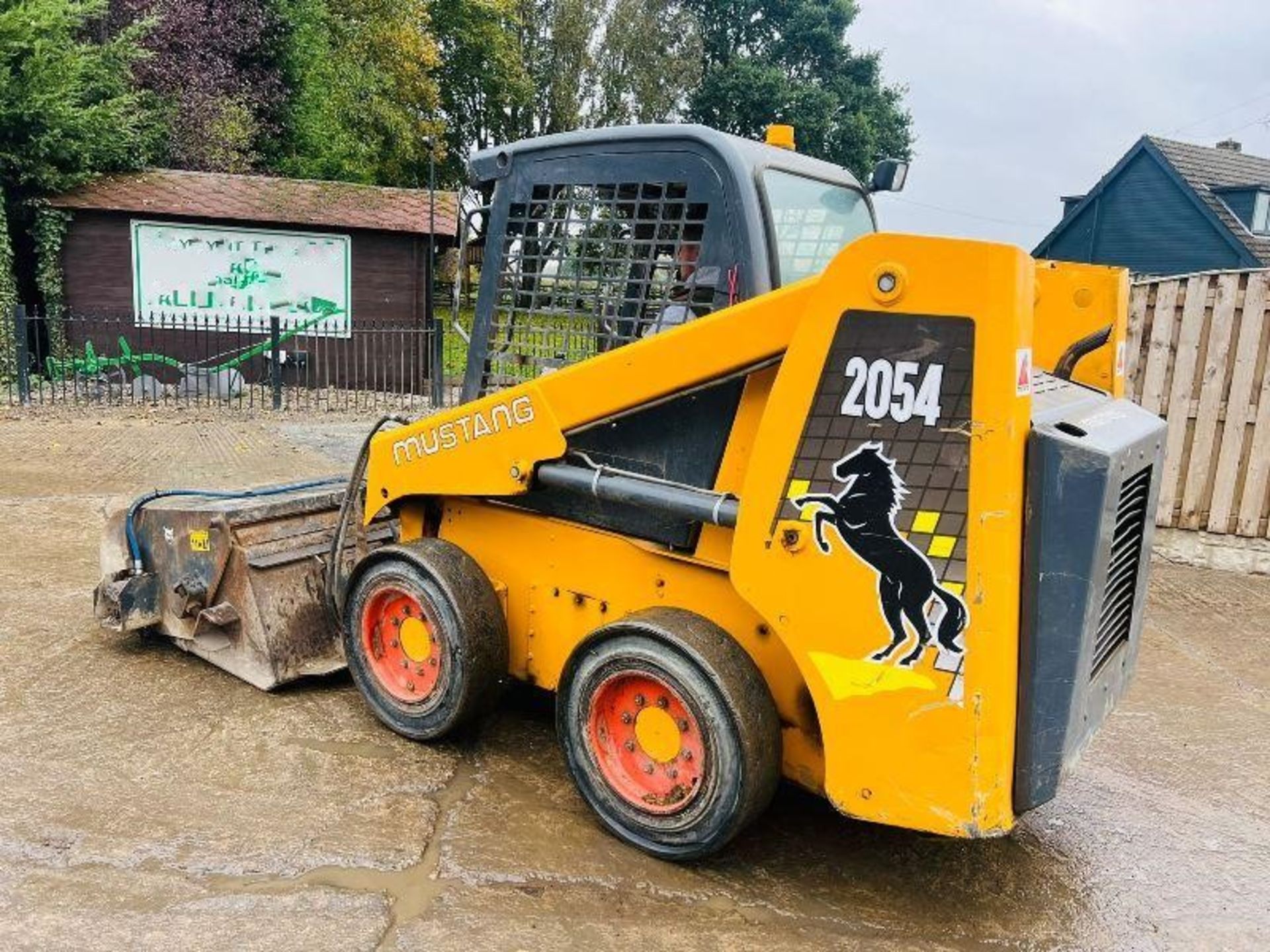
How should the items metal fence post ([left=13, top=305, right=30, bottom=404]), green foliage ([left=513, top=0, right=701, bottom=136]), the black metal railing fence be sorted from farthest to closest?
1. green foliage ([left=513, top=0, right=701, bottom=136])
2. the black metal railing fence
3. metal fence post ([left=13, top=305, right=30, bottom=404])

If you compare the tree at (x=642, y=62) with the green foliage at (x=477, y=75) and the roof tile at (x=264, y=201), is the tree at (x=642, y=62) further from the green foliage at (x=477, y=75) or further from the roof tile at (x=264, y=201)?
the roof tile at (x=264, y=201)

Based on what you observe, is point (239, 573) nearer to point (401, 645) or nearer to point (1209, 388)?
point (401, 645)

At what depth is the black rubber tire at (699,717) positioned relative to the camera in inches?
107

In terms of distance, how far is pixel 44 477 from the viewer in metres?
8.18

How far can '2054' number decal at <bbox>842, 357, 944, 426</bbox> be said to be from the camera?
95.7 inches

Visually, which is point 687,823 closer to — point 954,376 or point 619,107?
point 954,376

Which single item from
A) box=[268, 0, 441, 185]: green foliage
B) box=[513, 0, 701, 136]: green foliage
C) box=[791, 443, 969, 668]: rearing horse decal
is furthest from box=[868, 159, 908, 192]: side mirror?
box=[513, 0, 701, 136]: green foliage

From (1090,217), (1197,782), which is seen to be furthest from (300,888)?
(1090,217)

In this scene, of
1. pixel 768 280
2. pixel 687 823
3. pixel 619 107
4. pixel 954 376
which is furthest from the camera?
pixel 619 107

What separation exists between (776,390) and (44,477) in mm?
7497

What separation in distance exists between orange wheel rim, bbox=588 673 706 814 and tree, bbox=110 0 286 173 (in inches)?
624

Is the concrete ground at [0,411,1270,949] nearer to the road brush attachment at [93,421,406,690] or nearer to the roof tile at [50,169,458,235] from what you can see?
the road brush attachment at [93,421,406,690]

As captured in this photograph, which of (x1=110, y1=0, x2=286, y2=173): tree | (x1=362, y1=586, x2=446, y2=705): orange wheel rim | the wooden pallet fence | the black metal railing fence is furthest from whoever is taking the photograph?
(x1=110, y1=0, x2=286, y2=173): tree

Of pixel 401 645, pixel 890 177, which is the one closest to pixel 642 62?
pixel 890 177
